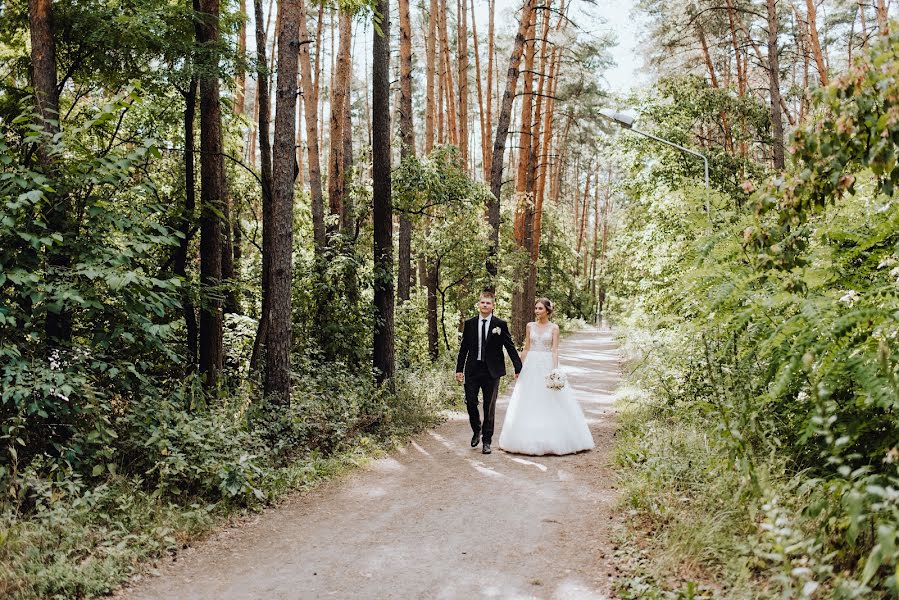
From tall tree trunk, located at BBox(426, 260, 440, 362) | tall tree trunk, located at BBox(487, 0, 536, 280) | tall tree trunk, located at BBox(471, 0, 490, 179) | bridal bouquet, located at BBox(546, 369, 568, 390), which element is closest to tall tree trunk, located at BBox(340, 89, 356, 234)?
tall tree trunk, located at BBox(426, 260, 440, 362)

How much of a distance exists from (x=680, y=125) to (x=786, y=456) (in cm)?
1354

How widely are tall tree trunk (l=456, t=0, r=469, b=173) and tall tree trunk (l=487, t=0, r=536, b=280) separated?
83.7 inches

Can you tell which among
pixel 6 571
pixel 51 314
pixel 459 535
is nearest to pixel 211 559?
pixel 6 571

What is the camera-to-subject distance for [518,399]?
9.12 m

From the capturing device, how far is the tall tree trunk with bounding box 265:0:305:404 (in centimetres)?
857

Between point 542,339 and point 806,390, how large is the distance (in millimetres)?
4478

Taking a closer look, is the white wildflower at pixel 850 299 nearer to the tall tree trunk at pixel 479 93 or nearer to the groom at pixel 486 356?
the groom at pixel 486 356

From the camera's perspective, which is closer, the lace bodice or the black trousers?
the black trousers

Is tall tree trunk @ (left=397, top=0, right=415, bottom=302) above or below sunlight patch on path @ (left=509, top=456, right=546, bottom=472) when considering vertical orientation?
above

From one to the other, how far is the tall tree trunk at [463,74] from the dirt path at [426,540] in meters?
14.5

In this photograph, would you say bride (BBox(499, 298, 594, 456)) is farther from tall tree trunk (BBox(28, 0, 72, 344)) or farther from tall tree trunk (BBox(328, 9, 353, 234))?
tall tree trunk (BBox(328, 9, 353, 234))

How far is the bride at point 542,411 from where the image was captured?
8734 mm

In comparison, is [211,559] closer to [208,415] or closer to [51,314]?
[208,415]

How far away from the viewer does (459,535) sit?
5.70m
